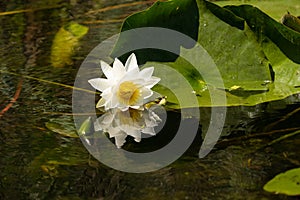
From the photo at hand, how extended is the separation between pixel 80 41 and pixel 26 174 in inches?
28.1

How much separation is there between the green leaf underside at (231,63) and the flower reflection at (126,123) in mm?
80

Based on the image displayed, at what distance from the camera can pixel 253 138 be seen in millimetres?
980

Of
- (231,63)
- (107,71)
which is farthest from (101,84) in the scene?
(231,63)

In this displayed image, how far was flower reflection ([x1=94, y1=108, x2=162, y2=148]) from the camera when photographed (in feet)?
3.39

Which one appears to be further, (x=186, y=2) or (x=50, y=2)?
(x=50, y=2)

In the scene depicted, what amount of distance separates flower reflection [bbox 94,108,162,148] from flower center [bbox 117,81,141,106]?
0.02 meters

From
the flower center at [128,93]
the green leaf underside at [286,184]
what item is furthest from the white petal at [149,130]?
the green leaf underside at [286,184]

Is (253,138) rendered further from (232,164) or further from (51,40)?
(51,40)

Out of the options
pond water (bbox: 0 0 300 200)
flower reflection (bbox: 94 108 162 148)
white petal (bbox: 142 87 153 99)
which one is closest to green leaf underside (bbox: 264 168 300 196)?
pond water (bbox: 0 0 300 200)

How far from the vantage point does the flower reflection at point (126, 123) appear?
103 cm

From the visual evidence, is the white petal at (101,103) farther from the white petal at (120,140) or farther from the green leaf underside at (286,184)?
the green leaf underside at (286,184)

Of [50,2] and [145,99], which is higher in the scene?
[145,99]

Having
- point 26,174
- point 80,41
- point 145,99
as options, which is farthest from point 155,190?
point 80,41

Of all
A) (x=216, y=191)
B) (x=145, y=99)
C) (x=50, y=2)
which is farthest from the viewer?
(x=50, y=2)
